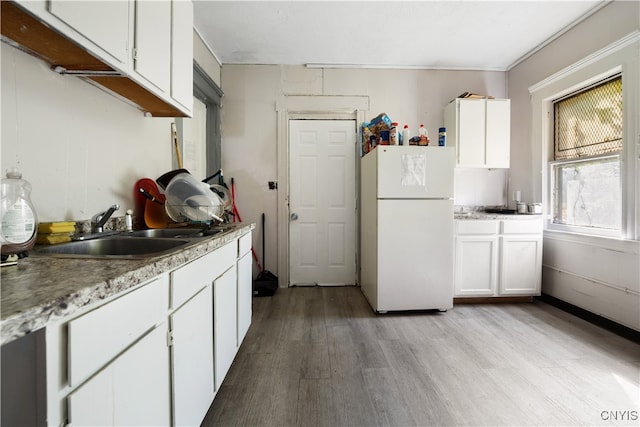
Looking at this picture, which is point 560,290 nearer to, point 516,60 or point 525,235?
point 525,235

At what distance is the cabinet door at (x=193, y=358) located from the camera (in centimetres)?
94

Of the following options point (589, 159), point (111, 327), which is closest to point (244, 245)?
point (111, 327)

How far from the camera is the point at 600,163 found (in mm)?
2389

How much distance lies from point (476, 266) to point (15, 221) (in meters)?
3.27

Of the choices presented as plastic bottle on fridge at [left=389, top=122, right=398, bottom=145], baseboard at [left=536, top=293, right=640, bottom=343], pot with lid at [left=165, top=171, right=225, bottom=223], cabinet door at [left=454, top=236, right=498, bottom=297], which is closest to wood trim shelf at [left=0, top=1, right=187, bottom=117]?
pot with lid at [left=165, top=171, right=225, bottom=223]

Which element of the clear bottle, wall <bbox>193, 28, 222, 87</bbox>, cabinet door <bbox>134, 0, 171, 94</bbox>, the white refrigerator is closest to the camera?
the clear bottle

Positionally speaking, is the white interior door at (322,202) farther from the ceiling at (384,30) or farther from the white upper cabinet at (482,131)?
the white upper cabinet at (482,131)

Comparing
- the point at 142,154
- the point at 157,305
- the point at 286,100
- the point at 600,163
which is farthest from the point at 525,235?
the point at 142,154

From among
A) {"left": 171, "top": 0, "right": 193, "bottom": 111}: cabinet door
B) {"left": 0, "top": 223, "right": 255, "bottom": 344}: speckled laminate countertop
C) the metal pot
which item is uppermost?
{"left": 171, "top": 0, "right": 193, "bottom": 111}: cabinet door

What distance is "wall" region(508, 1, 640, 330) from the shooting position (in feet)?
6.83

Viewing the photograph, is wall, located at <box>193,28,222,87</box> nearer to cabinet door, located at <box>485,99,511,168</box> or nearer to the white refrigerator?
the white refrigerator

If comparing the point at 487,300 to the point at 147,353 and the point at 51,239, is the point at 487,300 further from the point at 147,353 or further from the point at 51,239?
the point at 51,239

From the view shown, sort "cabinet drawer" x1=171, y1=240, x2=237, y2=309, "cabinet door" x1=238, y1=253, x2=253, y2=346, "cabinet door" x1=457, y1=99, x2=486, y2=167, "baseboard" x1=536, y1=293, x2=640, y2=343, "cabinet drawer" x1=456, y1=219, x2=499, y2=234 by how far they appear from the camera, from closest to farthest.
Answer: "cabinet drawer" x1=171, y1=240, x2=237, y2=309, "cabinet door" x1=238, y1=253, x2=253, y2=346, "baseboard" x1=536, y1=293, x2=640, y2=343, "cabinet drawer" x1=456, y1=219, x2=499, y2=234, "cabinet door" x1=457, y1=99, x2=486, y2=167

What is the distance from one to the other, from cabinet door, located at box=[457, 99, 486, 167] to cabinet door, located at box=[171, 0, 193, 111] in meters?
2.79
